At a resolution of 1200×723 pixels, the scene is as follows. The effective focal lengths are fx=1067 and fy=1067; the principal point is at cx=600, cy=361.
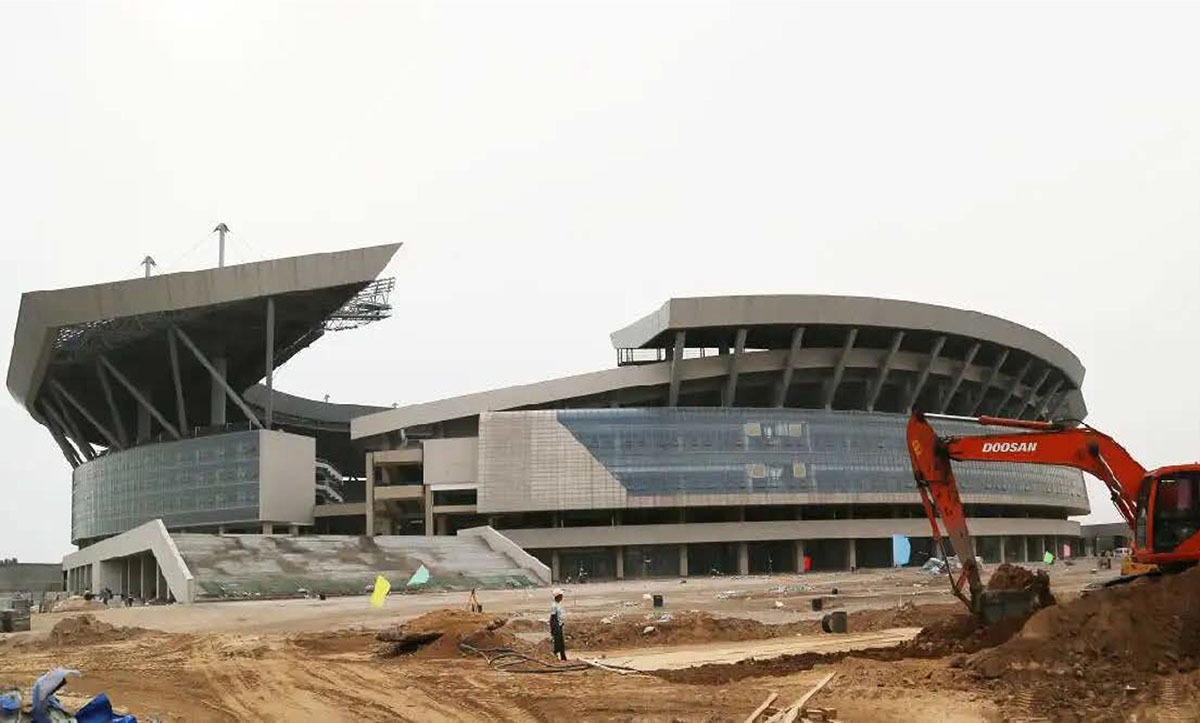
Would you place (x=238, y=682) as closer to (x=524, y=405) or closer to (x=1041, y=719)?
(x=1041, y=719)

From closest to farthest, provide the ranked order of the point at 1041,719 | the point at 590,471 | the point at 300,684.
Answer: the point at 1041,719, the point at 300,684, the point at 590,471

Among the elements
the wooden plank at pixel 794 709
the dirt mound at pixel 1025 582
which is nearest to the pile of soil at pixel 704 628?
the dirt mound at pixel 1025 582

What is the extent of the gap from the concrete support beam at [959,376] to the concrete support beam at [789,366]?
1478 centimetres

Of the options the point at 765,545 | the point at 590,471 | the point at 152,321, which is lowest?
the point at 765,545

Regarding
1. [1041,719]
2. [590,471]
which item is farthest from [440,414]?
[1041,719]

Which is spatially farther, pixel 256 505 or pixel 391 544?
pixel 256 505

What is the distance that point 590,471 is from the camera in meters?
78.3

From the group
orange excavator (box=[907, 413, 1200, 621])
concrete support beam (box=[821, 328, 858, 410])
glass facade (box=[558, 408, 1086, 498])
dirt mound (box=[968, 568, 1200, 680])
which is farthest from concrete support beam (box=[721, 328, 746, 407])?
dirt mound (box=[968, 568, 1200, 680])

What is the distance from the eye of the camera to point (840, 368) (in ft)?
278

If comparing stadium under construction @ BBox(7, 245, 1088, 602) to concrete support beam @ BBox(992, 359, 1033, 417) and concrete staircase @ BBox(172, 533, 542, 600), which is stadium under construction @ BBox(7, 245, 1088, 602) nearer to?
concrete staircase @ BBox(172, 533, 542, 600)

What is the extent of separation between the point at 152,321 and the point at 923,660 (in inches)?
2588

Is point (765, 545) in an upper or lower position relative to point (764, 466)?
lower

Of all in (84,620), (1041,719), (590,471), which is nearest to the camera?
(1041,719)

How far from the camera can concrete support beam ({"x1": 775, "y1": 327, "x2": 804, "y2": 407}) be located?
3219 inches
